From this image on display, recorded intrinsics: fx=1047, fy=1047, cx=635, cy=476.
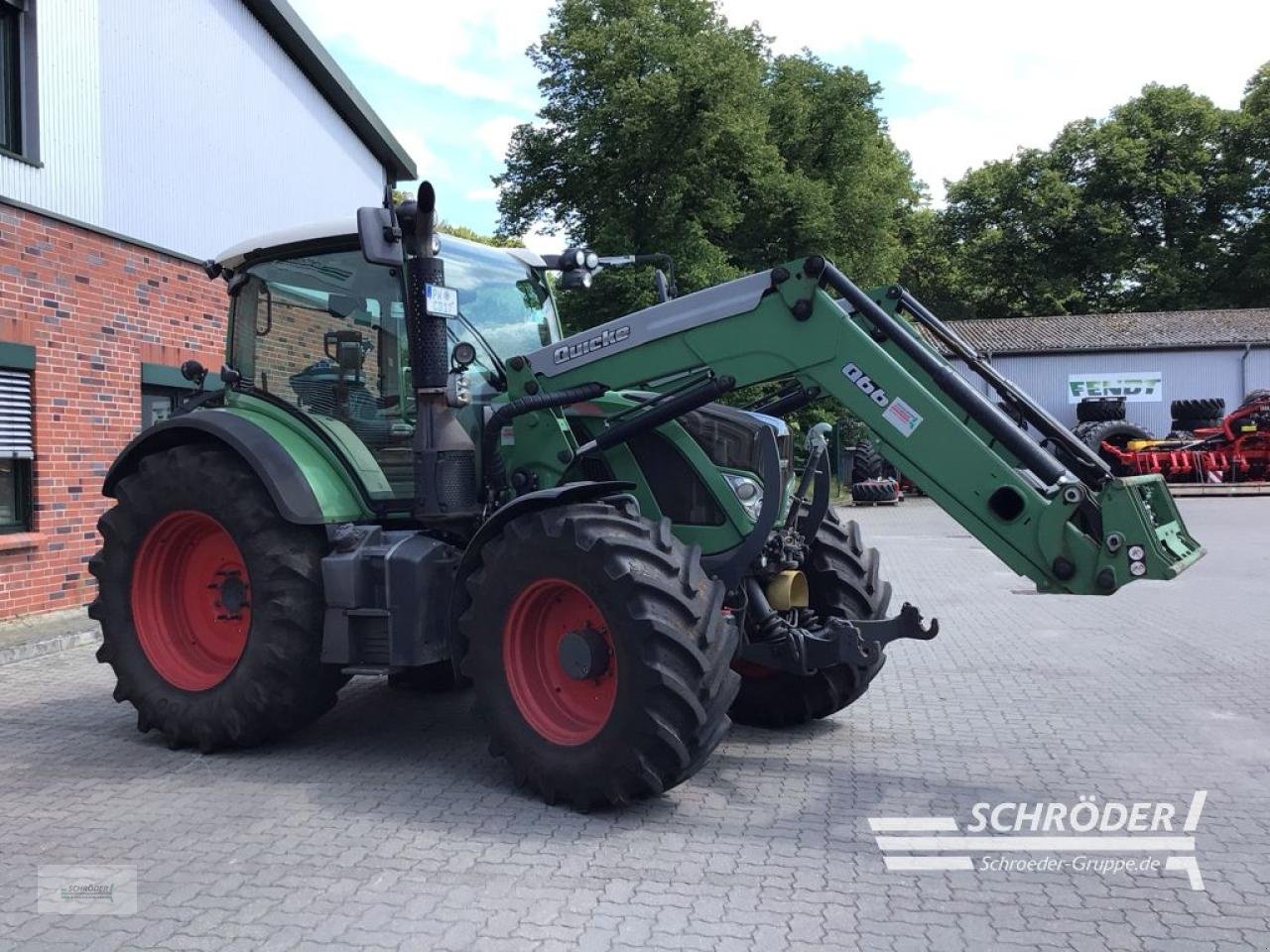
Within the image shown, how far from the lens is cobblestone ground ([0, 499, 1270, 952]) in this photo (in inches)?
130

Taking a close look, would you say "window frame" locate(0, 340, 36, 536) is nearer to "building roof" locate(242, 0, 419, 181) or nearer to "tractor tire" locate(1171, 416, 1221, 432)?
"building roof" locate(242, 0, 419, 181)

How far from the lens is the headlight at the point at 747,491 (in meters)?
4.98

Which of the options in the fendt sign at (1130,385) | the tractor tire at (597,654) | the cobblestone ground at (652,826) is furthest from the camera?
the fendt sign at (1130,385)

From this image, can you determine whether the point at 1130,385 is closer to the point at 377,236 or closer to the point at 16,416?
the point at 16,416

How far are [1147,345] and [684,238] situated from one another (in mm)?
17560

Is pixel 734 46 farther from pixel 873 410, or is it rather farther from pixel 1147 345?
pixel 873 410

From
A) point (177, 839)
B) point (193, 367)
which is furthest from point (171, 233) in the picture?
point (177, 839)

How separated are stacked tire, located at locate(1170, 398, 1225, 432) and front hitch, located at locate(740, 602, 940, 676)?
27686 millimetres

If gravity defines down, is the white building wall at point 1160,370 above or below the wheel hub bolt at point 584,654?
above

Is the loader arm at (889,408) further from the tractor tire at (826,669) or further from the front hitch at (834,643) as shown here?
the tractor tire at (826,669)

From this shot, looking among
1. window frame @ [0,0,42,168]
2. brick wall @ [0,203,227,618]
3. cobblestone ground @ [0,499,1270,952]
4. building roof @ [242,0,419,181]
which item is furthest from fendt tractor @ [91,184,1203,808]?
building roof @ [242,0,419,181]

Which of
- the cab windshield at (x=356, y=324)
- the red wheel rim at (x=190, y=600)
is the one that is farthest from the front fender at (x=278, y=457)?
the red wheel rim at (x=190, y=600)

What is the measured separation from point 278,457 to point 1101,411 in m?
30.2

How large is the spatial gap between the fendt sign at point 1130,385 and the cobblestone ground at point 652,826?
29.0 m
